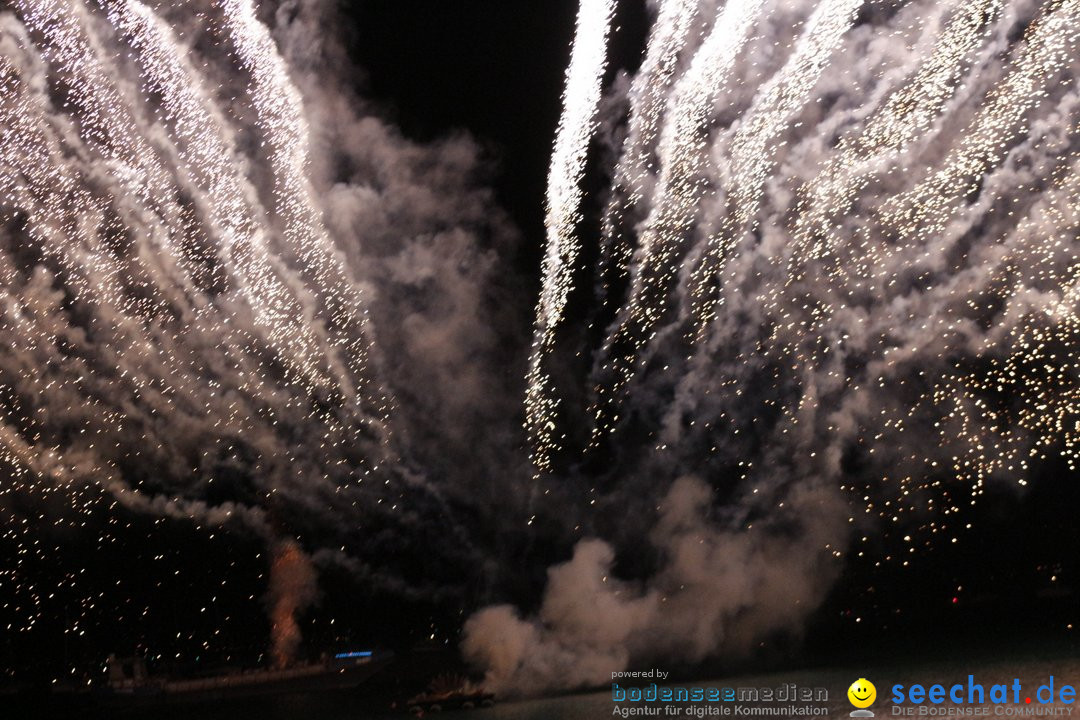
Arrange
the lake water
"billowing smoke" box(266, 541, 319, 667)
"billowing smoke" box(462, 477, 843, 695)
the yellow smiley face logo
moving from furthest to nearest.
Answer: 1. "billowing smoke" box(266, 541, 319, 667)
2. "billowing smoke" box(462, 477, 843, 695)
3. the lake water
4. the yellow smiley face logo

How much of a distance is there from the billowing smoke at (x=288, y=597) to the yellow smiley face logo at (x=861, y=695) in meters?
21.5

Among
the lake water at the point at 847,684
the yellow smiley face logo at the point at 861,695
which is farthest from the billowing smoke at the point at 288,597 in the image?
the yellow smiley face logo at the point at 861,695

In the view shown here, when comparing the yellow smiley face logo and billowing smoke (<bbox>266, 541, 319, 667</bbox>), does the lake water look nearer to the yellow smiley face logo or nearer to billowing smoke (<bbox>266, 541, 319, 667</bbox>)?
the yellow smiley face logo

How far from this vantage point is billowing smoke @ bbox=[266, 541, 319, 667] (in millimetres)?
38438

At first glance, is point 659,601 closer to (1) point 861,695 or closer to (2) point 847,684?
(2) point 847,684

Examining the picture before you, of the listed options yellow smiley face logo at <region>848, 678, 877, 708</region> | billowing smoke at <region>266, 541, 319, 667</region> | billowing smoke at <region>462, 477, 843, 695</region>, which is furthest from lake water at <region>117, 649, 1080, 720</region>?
billowing smoke at <region>266, 541, 319, 667</region>

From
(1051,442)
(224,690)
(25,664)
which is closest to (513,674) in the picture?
(1051,442)

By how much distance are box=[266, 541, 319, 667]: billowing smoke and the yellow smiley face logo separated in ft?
70.6

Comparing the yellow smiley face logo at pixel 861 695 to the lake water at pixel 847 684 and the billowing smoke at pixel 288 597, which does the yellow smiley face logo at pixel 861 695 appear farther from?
the billowing smoke at pixel 288 597

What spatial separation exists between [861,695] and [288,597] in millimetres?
27134

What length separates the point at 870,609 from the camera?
125 ft

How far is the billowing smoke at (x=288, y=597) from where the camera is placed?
3844 cm

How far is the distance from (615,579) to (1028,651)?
12.7 metres

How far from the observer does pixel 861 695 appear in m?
21.0
